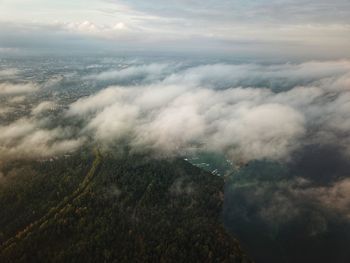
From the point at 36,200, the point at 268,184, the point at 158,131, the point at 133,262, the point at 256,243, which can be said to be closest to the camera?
the point at 133,262

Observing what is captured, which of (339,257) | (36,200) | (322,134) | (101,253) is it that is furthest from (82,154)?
(322,134)

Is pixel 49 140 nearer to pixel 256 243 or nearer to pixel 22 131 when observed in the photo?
pixel 22 131

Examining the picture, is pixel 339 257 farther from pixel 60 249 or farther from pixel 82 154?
pixel 82 154

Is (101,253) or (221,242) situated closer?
(101,253)

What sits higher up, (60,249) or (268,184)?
(60,249)

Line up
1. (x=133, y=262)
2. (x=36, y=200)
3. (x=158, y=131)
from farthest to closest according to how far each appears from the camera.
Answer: (x=158, y=131), (x=36, y=200), (x=133, y=262)

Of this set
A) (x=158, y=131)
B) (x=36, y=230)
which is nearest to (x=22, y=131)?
(x=158, y=131)
